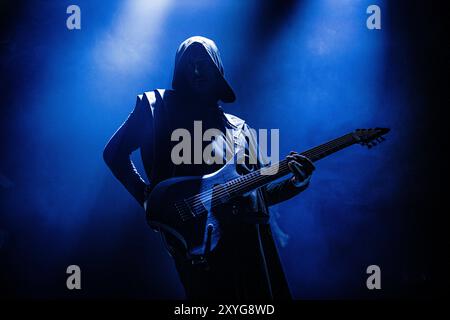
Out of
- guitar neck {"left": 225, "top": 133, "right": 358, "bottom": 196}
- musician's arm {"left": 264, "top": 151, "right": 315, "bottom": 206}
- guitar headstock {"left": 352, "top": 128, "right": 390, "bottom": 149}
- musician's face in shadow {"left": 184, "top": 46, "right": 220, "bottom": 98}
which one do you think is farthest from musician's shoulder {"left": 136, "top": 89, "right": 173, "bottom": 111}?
guitar headstock {"left": 352, "top": 128, "right": 390, "bottom": 149}

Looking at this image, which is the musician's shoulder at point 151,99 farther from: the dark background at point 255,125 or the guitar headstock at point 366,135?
the guitar headstock at point 366,135

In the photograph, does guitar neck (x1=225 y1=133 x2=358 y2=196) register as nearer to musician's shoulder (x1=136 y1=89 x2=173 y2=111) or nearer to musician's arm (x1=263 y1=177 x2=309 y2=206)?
musician's arm (x1=263 y1=177 x2=309 y2=206)

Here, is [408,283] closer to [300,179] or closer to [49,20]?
[300,179]

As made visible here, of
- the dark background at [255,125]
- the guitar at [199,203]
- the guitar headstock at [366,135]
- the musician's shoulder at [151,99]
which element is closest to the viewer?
the guitar at [199,203]

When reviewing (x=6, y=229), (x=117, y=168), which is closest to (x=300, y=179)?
(x=117, y=168)

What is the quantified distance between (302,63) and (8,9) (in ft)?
5.75

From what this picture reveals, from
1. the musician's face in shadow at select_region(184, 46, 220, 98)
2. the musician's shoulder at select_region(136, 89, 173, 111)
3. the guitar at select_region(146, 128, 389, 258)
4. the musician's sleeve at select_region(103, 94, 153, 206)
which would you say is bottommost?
the guitar at select_region(146, 128, 389, 258)

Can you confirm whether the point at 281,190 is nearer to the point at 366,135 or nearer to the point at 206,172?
the point at 206,172

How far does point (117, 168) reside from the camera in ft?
6.00

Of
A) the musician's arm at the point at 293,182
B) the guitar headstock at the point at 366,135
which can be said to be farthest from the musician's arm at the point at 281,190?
the guitar headstock at the point at 366,135

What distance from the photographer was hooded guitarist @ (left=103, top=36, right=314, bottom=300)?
1.74 meters

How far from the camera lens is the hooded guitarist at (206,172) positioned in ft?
5.72

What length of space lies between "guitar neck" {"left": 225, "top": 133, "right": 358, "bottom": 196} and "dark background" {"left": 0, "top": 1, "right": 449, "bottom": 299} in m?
0.47

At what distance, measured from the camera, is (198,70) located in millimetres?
1872
